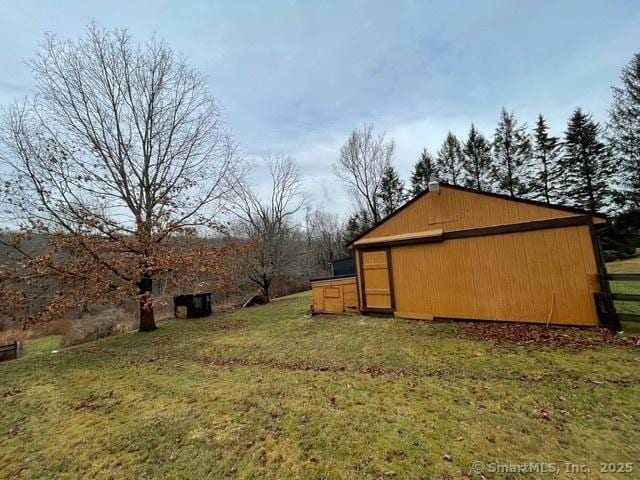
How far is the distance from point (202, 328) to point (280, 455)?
8012 millimetres

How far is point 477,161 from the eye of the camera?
23766 mm

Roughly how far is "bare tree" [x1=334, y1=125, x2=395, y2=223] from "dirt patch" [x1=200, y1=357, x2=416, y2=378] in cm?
1956

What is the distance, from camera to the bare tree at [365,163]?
2303 centimetres

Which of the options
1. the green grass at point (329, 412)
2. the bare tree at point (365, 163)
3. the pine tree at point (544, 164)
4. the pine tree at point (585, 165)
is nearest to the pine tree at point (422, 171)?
the bare tree at point (365, 163)

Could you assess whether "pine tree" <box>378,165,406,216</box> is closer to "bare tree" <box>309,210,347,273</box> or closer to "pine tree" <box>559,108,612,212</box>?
"bare tree" <box>309,210,347,273</box>

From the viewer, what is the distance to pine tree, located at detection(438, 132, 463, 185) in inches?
968

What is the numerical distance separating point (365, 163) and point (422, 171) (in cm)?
662

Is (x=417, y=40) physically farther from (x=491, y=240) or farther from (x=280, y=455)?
(x=280, y=455)

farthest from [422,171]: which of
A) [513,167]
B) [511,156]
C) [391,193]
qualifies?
[513,167]

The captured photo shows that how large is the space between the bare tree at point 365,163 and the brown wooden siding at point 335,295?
48.5ft

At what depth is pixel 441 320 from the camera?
7.43 meters

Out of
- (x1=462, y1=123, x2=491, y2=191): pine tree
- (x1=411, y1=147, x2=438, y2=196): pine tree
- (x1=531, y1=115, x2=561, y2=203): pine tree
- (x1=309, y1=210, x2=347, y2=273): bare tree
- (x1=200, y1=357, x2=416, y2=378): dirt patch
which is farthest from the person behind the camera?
(x1=309, y1=210, x2=347, y2=273): bare tree

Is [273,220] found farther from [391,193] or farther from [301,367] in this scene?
[301,367]


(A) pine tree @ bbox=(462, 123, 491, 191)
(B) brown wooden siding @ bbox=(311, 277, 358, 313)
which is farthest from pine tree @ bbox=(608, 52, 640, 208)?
(B) brown wooden siding @ bbox=(311, 277, 358, 313)
